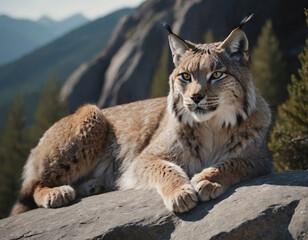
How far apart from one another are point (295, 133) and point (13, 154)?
991 inches

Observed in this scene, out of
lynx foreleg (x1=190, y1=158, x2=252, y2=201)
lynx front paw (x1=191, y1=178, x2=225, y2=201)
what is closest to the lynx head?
lynx foreleg (x1=190, y1=158, x2=252, y2=201)

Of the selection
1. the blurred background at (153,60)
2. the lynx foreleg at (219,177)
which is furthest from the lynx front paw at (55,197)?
the blurred background at (153,60)

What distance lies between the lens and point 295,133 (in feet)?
27.4

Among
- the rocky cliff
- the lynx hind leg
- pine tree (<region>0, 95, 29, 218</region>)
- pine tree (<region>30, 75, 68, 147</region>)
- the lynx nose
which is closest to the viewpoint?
the lynx nose

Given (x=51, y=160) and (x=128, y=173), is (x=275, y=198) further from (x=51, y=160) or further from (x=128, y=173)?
(x=51, y=160)

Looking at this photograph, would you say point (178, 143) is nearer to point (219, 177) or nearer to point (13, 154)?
point (219, 177)

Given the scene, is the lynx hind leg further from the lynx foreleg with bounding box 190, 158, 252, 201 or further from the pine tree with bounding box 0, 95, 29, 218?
the pine tree with bounding box 0, 95, 29, 218

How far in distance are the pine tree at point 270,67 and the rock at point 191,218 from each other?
21783 millimetres

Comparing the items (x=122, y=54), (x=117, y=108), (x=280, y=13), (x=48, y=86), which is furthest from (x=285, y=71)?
(x=117, y=108)

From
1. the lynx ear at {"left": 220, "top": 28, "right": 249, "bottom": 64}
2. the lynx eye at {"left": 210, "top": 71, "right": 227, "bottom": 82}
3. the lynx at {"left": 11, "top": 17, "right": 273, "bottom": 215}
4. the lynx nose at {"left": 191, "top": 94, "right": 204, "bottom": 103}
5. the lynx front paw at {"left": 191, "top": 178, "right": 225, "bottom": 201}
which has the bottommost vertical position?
the lynx front paw at {"left": 191, "top": 178, "right": 225, "bottom": 201}

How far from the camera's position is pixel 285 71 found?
1081 inches

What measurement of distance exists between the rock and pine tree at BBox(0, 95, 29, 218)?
19.0 meters

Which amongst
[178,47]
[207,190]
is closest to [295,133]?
[178,47]

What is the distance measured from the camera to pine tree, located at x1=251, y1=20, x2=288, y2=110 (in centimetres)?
2573
